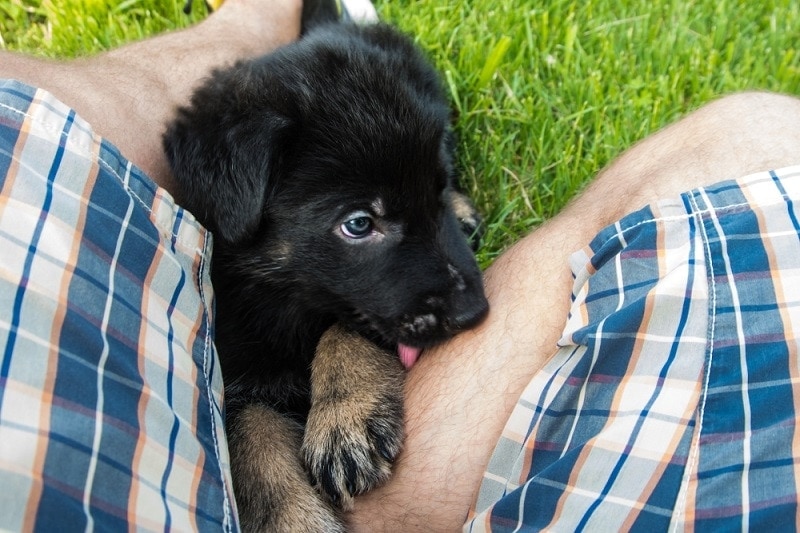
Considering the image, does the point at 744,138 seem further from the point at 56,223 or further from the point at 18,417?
the point at 18,417

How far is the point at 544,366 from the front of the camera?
2002 millimetres

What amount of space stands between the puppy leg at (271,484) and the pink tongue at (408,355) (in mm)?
467

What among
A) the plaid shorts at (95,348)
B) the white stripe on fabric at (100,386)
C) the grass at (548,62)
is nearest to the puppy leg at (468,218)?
the grass at (548,62)

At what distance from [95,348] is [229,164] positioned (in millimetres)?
738

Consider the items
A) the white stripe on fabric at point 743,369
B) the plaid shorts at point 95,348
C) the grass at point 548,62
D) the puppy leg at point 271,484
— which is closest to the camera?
the plaid shorts at point 95,348

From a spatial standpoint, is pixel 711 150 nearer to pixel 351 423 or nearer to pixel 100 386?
pixel 351 423

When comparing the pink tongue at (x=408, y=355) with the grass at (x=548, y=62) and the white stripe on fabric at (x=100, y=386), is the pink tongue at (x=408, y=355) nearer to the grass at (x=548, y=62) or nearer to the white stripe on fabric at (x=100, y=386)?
the grass at (x=548, y=62)

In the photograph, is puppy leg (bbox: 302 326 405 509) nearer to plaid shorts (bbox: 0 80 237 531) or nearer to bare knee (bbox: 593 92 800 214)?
plaid shorts (bbox: 0 80 237 531)

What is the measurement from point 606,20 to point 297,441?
2.87 meters

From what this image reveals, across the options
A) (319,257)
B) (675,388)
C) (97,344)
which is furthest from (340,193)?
(675,388)

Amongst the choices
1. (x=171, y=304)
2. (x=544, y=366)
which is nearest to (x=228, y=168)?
(x=171, y=304)

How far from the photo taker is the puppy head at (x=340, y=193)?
7.22ft

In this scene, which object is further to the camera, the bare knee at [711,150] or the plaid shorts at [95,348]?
the bare knee at [711,150]

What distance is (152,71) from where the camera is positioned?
2926 millimetres
